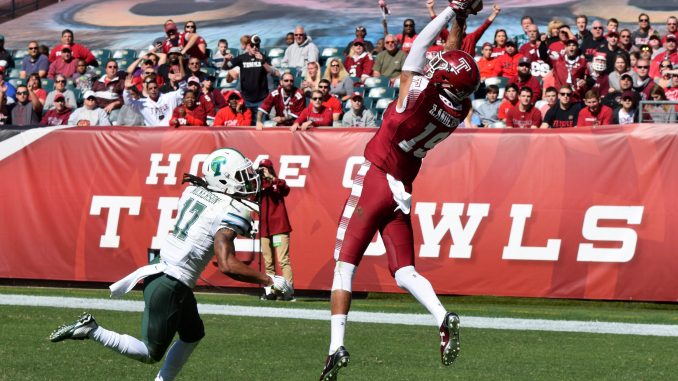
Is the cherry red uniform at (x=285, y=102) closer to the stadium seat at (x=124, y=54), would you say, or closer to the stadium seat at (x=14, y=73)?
the stadium seat at (x=124, y=54)

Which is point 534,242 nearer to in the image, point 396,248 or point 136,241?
point 136,241

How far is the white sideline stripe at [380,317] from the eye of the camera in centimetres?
1302

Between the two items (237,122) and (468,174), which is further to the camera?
(237,122)

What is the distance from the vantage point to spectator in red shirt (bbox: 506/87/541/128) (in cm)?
1653

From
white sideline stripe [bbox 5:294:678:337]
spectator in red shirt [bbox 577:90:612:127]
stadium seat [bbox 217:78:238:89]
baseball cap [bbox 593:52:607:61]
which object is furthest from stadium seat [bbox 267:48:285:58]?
white sideline stripe [bbox 5:294:678:337]

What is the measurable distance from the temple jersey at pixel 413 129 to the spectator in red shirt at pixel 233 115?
10414 mm

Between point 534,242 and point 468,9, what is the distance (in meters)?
7.96

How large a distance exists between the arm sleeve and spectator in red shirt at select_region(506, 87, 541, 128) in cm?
894

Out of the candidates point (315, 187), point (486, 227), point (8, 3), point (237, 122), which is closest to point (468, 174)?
point (486, 227)

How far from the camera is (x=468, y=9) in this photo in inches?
307

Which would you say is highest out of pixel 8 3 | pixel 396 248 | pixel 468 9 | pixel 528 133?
pixel 468 9

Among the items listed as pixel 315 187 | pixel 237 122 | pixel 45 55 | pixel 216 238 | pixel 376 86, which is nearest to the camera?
pixel 216 238

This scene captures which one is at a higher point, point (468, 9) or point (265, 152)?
point (468, 9)

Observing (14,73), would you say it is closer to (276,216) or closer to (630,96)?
(276,216)
